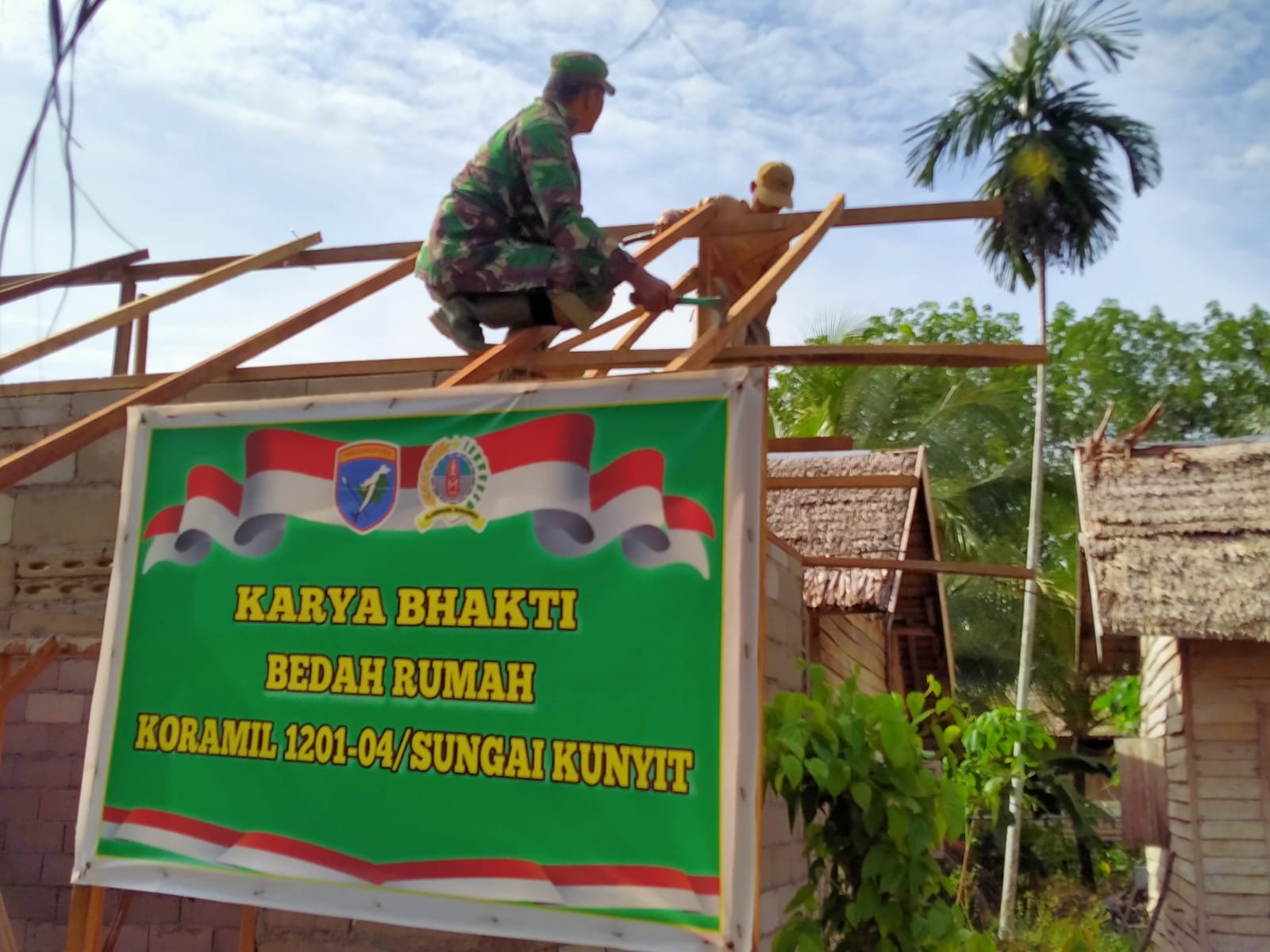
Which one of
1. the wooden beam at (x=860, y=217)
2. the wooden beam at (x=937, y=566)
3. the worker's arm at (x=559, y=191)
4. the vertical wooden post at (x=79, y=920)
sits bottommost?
the vertical wooden post at (x=79, y=920)

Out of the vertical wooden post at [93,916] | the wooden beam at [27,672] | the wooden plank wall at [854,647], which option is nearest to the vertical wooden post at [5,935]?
the wooden beam at [27,672]

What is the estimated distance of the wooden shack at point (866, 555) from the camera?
7.83 meters

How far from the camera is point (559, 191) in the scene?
13.4ft

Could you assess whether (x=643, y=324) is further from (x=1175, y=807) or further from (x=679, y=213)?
(x=1175, y=807)

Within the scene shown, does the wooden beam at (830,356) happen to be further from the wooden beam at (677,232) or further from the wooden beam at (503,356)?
the wooden beam at (677,232)

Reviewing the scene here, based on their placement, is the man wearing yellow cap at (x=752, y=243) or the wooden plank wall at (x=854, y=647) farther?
the wooden plank wall at (x=854, y=647)

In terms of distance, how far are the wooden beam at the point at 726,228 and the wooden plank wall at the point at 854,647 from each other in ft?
11.4

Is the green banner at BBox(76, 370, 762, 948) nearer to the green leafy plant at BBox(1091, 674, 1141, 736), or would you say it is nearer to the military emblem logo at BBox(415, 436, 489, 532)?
the military emblem logo at BBox(415, 436, 489, 532)

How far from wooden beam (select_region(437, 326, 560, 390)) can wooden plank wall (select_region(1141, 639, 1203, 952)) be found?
7.02m

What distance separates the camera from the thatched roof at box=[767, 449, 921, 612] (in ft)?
26.1

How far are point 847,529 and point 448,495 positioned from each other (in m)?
6.40

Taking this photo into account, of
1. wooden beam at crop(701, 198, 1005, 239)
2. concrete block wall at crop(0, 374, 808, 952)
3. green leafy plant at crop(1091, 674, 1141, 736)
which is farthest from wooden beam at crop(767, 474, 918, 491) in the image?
green leafy plant at crop(1091, 674, 1141, 736)

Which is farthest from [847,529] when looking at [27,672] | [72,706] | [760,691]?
[760,691]

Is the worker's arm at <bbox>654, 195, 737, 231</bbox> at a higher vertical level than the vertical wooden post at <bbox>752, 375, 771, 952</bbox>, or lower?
higher
